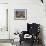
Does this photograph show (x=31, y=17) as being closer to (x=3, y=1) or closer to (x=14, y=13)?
(x=14, y=13)

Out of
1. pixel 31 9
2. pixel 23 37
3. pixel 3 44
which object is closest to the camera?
pixel 23 37

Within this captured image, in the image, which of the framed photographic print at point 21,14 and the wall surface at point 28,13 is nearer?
the wall surface at point 28,13

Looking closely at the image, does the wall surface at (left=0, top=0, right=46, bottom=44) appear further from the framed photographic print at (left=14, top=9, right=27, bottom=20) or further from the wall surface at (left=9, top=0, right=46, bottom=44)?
the framed photographic print at (left=14, top=9, right=27, bottom=20)

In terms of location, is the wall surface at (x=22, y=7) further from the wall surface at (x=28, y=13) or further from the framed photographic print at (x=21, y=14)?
the framed photographic print at (x=21, y=14)

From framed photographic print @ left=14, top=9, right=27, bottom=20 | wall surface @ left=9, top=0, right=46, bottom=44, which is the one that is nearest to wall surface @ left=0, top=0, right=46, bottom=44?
wall surface @ left=9, top=0, right=46, bottom=44

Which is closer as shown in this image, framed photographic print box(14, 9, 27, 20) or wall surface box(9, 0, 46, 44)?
wall surface box(9, 0, 46, 44)

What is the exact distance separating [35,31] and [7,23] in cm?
207

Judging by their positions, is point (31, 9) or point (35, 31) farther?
point (31, 9)

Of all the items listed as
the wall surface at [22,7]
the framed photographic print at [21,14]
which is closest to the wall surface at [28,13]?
the wall surface at [22,7]

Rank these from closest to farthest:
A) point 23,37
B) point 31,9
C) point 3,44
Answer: point 23,37 < point 3,44 < point 31,9

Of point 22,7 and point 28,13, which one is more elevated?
point 22,7

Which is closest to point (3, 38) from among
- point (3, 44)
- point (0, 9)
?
point (3, 44)

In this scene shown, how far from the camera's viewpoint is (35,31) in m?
4.34

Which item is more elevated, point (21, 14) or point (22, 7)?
point (22, 7)
